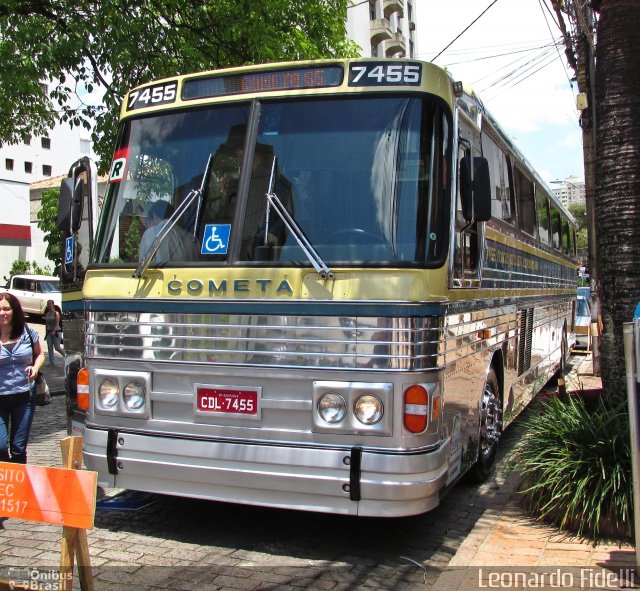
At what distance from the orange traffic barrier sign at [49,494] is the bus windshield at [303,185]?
1.77 metres

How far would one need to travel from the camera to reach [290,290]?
4.61 m

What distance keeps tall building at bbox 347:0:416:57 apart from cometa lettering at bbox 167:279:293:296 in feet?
111

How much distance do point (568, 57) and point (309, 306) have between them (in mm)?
12154

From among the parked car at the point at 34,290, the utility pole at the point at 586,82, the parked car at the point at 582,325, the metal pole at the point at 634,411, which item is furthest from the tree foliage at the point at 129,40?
the parked car at the point at 34,290

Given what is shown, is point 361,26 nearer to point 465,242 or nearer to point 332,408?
point 465,242

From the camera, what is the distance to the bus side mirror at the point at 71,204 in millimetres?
5902

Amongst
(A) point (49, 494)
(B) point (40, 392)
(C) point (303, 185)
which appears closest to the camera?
(A) point (49, 494)

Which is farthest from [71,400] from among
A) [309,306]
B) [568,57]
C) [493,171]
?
[568,57]

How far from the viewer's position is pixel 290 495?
4527 mm

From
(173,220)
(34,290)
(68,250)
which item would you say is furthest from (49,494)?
(34,290)

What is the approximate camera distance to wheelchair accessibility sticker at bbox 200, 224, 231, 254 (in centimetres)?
489

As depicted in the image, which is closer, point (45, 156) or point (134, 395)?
point (134, 395)

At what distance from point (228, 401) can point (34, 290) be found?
→ 2714 centimetres

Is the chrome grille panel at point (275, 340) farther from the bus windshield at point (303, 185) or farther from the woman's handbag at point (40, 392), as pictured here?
the woman's handbag at point (40, 392)
